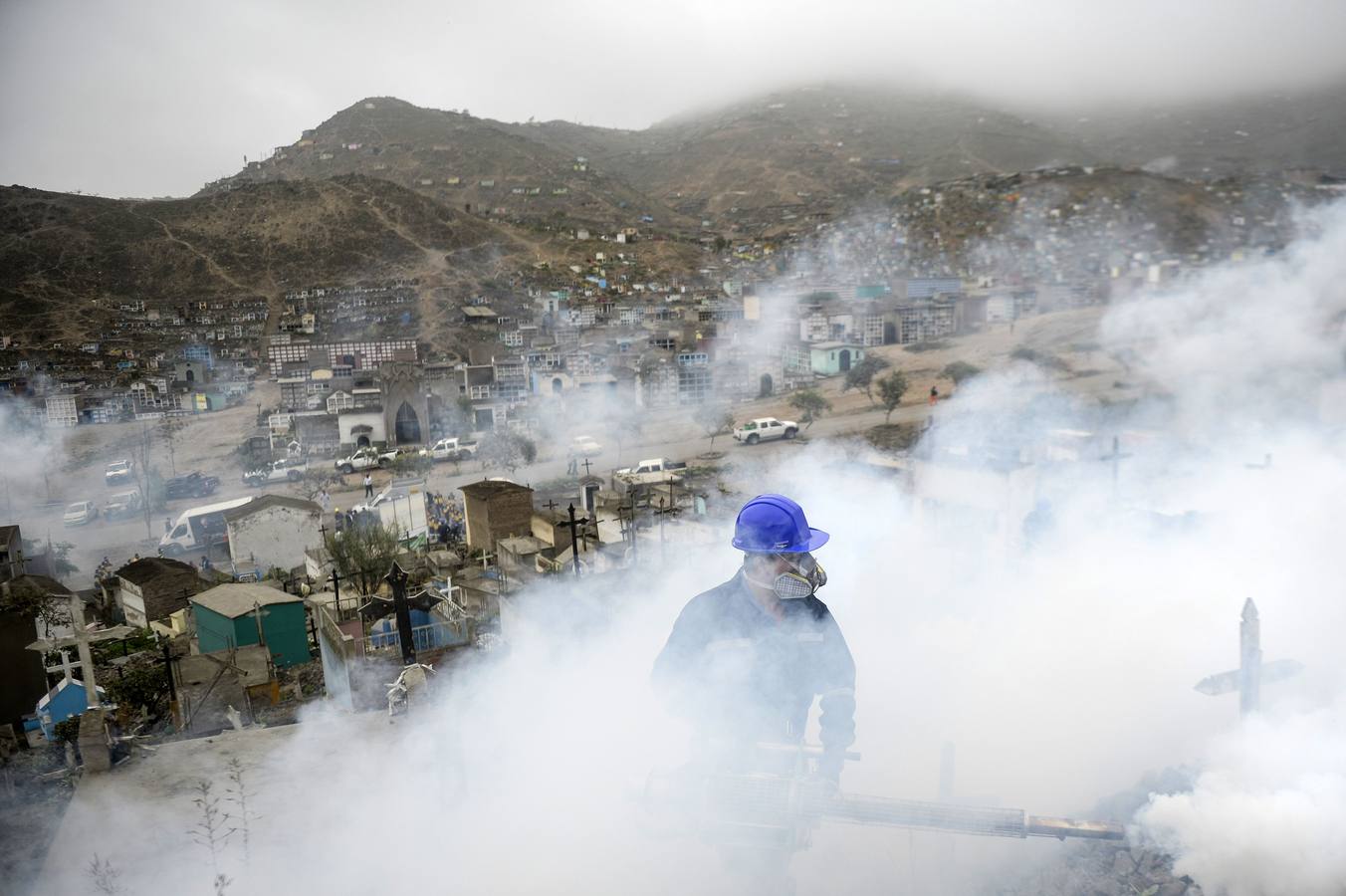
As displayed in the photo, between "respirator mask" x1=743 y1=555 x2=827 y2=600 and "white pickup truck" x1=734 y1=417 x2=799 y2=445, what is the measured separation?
69.9 feet

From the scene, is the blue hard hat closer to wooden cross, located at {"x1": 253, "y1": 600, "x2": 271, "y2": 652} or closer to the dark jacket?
the dark jacket

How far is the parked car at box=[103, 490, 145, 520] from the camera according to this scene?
23.4 metres

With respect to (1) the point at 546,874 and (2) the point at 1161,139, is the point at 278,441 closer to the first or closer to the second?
(1) the point at 546,874

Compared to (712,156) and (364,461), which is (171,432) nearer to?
(364,461)

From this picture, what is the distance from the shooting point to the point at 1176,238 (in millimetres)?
33344

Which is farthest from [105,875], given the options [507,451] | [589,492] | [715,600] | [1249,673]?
[507,451]

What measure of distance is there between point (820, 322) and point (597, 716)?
3294 centimetres

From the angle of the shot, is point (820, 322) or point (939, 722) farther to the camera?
point (820, 322)

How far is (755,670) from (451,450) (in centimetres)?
2504

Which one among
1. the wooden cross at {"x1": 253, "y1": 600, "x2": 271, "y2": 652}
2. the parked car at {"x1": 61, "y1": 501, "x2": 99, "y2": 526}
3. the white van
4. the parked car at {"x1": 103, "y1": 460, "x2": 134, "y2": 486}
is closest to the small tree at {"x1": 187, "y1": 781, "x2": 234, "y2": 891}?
the wooden cross at {"x1": 253, "y1": 600, "x2": 271, "y2": 652}

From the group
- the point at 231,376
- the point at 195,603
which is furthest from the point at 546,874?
the point at 231,376

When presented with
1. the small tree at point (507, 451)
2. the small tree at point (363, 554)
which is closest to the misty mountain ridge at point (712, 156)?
the small tree at point (507, 451)

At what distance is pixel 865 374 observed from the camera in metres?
29.6

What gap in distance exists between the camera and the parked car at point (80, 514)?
22.5 meters
